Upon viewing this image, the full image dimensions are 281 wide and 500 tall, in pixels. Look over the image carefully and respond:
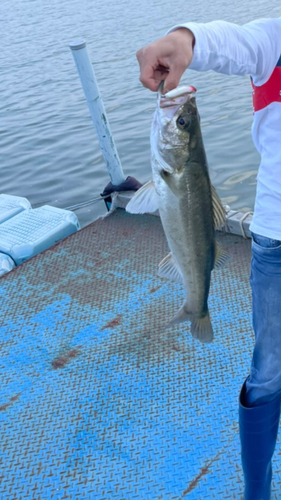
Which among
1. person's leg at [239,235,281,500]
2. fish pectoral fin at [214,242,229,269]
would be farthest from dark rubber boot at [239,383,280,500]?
fish pectoral fin at [214,242,229,269]

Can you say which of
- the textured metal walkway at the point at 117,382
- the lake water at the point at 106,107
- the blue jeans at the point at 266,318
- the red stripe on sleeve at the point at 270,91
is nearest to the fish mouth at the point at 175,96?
the red stripe on sleeve at the point at 270,91

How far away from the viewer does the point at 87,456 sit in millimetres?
2918

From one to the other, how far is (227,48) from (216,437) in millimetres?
1962

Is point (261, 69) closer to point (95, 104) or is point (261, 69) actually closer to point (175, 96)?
point (175, 96)

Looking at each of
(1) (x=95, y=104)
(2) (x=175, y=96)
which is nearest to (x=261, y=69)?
(2) (x=175, y=96)

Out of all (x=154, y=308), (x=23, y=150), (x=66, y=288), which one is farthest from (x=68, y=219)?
(x=23, y=150)

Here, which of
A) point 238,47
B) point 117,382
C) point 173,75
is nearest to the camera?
point 173,75

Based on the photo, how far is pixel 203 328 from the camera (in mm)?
2475

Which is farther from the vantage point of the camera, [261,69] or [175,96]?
[261,69]

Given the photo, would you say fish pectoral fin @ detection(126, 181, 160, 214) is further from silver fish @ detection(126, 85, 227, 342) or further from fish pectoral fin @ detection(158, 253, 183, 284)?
fish pectoral fin @ detection(158, 253, 183, 284)

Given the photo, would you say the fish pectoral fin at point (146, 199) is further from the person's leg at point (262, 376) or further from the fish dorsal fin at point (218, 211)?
the person's leg at point (262, 376)

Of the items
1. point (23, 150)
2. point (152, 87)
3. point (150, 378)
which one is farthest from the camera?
point (23, 150)

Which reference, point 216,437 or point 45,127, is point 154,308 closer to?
point 216,437

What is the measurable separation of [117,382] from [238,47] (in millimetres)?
2140
